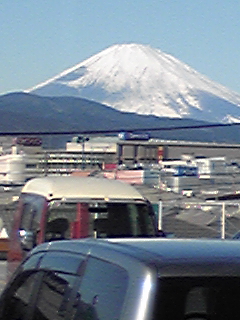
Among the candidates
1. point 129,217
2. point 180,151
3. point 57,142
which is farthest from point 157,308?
point 180,151

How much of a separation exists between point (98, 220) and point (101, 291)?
262 inches

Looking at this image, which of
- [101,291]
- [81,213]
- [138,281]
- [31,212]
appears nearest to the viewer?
[138,281]

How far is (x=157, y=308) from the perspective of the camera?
388 cm

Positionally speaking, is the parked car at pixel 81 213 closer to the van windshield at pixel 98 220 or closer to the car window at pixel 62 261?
the van windshield at pixel 98 220

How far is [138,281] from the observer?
3990mm

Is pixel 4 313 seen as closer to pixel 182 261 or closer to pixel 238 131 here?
pixel 182 261

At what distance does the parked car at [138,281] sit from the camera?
3.95 metres

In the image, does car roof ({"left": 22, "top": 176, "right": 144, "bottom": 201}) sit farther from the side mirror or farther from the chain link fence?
the chain link fence

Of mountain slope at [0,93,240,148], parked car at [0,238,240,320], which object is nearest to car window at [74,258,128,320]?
parked car at [0,238,240,320]

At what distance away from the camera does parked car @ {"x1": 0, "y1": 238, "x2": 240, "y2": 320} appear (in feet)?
13.0

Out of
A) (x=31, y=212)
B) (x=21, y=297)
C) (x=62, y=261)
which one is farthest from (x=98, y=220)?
(x=62, y=261)

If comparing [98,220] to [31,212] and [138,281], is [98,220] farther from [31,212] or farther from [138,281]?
[138,281]

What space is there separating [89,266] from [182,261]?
56cm

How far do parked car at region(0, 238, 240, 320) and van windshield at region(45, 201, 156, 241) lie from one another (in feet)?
18.2
